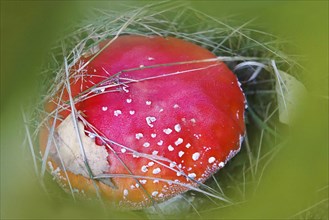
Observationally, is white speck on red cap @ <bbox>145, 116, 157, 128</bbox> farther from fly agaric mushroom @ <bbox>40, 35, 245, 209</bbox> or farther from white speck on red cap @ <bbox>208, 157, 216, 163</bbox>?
white speck on red cap @ <bbox>208, 157, 216, 163</bbox>

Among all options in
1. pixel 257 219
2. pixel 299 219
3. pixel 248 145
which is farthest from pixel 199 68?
pixel 257 219

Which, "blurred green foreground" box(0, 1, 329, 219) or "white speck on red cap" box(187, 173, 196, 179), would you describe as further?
"white speck on red cap" box(187, 173, 196, 179)

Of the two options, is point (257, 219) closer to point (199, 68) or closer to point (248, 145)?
point (199, 68)

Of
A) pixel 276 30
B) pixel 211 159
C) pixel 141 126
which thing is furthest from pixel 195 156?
pixel 276 30

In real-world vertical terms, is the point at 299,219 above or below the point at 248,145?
below

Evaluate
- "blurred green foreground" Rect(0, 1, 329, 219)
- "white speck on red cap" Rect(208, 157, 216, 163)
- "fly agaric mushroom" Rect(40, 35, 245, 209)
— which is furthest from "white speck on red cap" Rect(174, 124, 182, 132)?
"blurred green foreground" Rect(0, 1, 329, 219)

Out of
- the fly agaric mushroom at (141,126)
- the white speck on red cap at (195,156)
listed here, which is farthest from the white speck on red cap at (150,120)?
the white speck on red cap at (195,156)

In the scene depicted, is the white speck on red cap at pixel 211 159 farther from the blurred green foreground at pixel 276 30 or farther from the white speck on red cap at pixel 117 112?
the blurred green foreground at pixel 276 30

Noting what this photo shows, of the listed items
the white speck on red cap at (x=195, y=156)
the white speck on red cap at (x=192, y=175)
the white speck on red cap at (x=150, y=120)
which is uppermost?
the white speck on red cap at (x=150, y=120)

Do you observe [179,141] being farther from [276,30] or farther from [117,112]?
[276,30]
